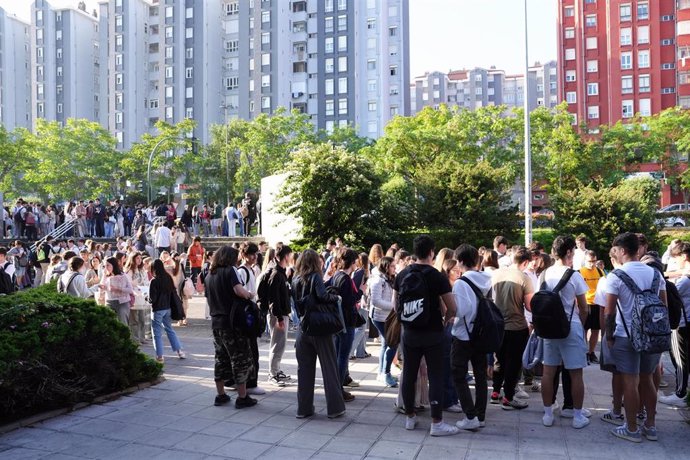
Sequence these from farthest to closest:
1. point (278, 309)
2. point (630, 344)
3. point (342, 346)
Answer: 1. point (278, 309)
2. point (342, 346)
3. point (630, 344)

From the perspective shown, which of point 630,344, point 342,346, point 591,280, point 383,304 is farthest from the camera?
point 591,280

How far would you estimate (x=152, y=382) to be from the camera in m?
8.66

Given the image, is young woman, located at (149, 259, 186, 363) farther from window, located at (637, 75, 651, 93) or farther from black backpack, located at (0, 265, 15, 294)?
window, located at (637, 75, 651, 93)

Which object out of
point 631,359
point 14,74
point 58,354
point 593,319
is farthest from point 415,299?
point 14,74

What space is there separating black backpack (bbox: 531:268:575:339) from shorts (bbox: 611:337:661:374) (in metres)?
0.55

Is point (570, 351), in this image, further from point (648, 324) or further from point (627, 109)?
point (627, 109)

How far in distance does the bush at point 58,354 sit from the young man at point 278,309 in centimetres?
182

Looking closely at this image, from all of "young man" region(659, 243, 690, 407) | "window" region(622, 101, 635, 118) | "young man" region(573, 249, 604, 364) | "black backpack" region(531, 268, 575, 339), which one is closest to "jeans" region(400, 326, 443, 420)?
"black backpack" region(531, 268, 575, 339)

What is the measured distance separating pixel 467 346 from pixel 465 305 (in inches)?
18.0

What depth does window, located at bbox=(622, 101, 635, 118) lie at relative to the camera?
69812 millimetres

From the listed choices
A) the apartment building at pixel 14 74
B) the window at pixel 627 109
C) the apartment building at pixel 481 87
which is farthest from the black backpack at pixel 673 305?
the apartment building at pixel 481 87

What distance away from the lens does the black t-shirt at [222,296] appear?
7301mm

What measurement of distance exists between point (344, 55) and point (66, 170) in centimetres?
3712

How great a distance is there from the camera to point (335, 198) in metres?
21.9
